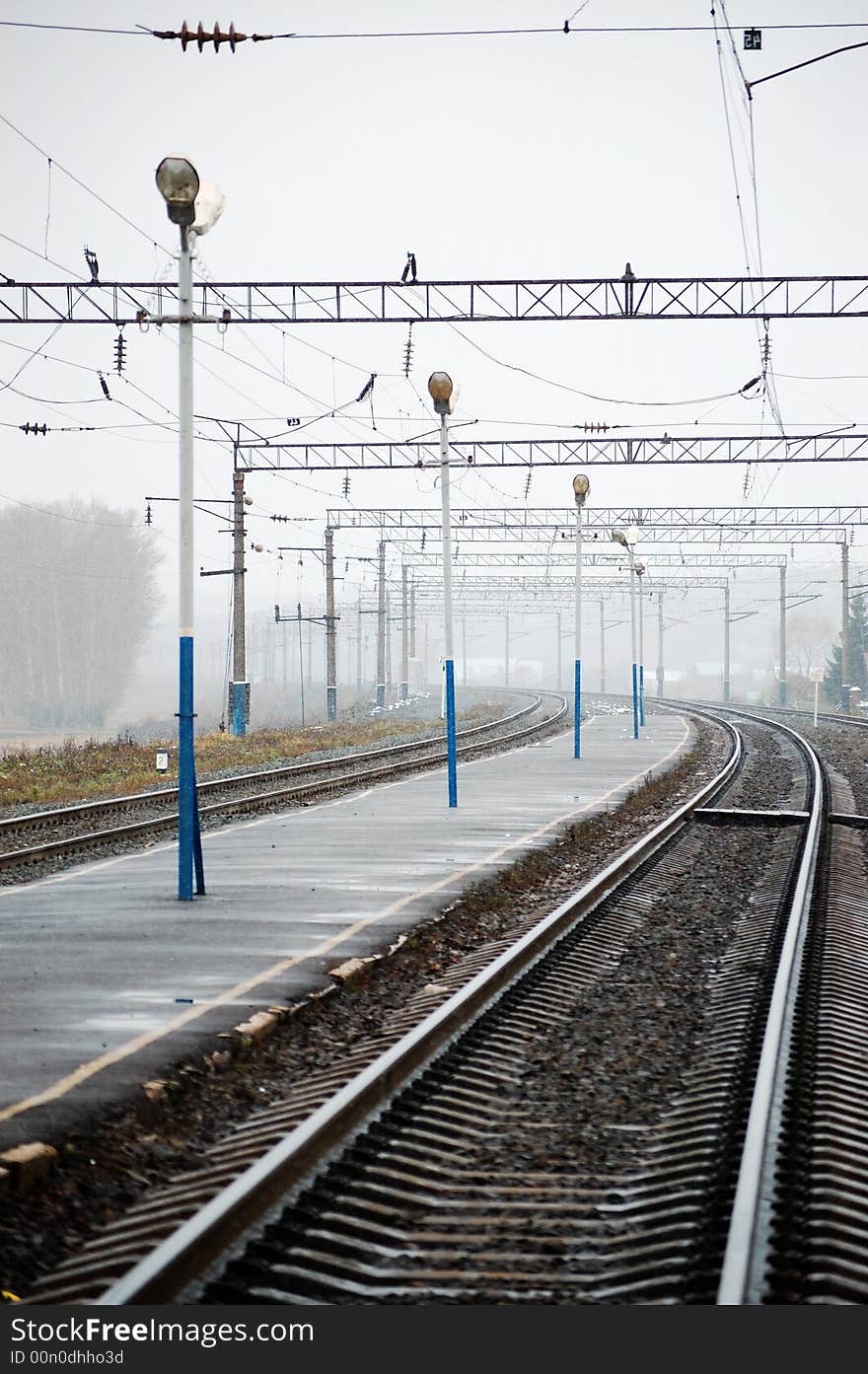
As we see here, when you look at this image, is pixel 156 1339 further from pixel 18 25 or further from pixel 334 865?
pixel 18 25

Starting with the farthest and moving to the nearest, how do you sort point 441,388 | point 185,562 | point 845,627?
point 845,627 → point 441,388 → point 185,562

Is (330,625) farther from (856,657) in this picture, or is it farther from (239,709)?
(856,657)

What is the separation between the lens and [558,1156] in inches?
225

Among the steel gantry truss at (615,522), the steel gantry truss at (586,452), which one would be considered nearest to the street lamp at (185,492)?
the steel gantry truss at (586,452)

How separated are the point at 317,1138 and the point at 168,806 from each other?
15.3 meters

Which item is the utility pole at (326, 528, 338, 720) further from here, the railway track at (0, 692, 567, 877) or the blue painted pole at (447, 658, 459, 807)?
the blue painted pole at (447, 658, 459, 807)

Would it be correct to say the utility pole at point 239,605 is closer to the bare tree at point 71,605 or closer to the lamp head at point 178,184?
the lamp head at point 178,184

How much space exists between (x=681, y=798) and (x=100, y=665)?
78.9m

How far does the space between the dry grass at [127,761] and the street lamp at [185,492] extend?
11.3 m

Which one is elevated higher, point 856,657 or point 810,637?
point 810,637

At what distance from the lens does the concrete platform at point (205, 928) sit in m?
6.83

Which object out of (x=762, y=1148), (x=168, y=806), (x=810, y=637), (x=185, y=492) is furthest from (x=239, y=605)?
(x=810, y=637)

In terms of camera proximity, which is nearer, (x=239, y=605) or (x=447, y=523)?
(x=447, y=523)

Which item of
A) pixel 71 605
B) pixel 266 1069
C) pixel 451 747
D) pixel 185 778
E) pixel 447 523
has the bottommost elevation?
pixel 266 1069
